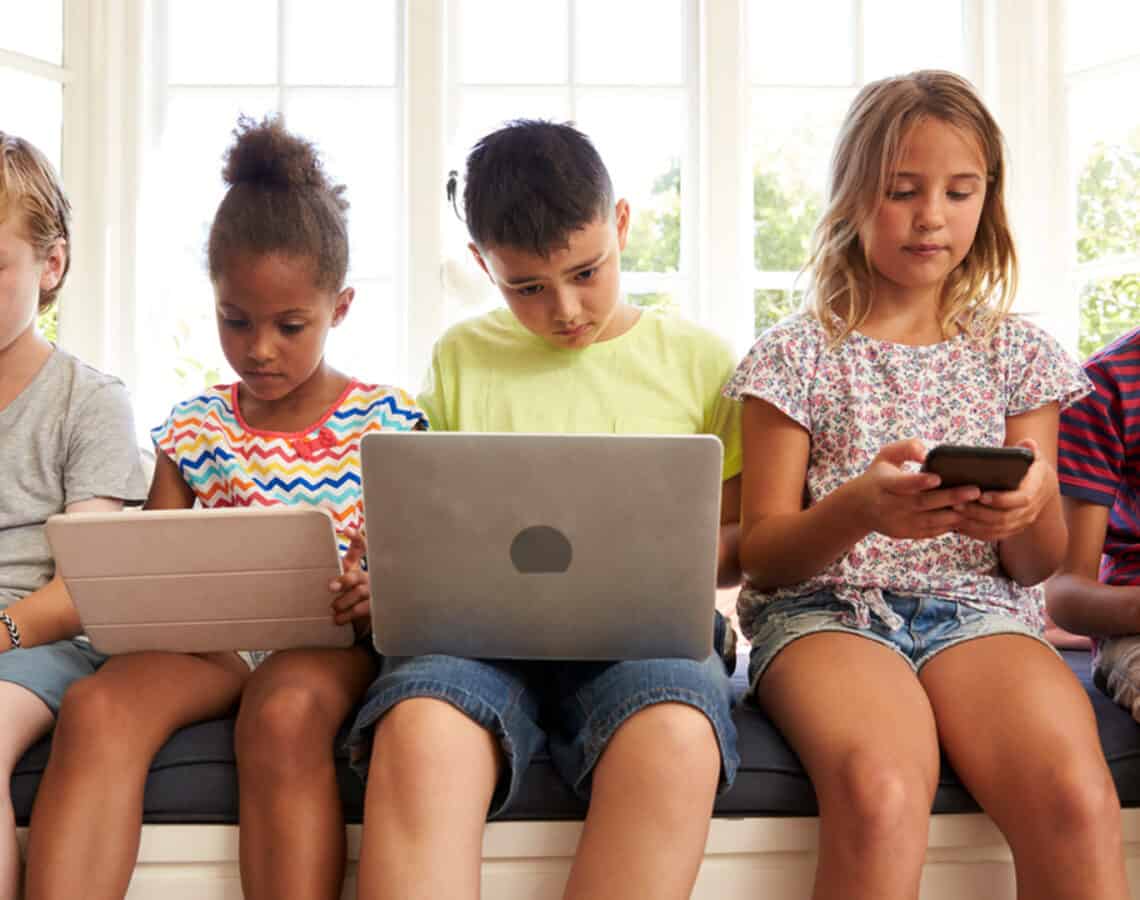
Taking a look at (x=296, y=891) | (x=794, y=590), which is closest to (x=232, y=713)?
(x=296, y=891)

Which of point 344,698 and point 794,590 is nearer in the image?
point 344,698

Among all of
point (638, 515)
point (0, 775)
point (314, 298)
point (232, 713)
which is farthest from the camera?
point (314, 298)

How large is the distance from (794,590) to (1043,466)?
325 millimetres

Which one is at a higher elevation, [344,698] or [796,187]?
[796,187]

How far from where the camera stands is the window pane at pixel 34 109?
2.61 metres

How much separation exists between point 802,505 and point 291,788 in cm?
66

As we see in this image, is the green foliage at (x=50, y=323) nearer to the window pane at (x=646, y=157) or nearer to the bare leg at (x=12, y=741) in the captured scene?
the window pane at (x=646, y=157)

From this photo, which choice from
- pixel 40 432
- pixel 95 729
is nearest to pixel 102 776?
pixel 95 729

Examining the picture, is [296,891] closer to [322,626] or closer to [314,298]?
[322,626]

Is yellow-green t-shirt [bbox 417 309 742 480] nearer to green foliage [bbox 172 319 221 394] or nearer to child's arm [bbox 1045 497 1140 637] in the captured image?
child's arm [bbox 1045 497 1140 637]

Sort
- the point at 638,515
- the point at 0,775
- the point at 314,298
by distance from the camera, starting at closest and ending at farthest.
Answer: the point at 638,515, the point at 0,775, the point at 314,298

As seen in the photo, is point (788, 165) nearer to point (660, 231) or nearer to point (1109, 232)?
point (660, 231)

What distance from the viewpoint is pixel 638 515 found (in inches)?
41.6

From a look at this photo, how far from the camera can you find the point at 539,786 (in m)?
1.22
